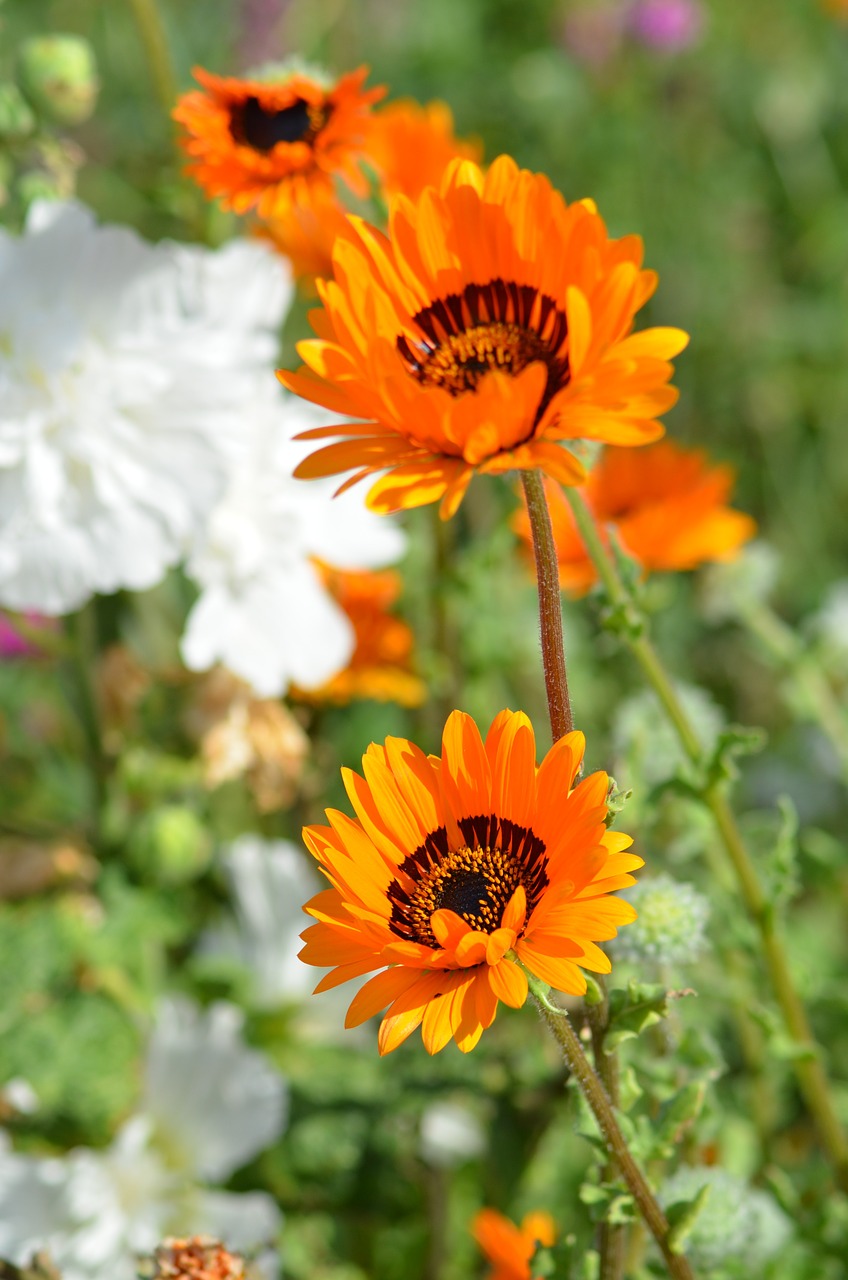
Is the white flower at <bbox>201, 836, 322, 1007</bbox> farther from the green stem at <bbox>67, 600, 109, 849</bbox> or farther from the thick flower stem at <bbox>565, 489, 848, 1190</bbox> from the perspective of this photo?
the thick flower stem at <bbox>565, 489, 848, 1190</bbox>

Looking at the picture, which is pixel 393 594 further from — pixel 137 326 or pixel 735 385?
pixel 735 385

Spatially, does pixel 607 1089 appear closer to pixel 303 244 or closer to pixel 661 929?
pixel 661 929

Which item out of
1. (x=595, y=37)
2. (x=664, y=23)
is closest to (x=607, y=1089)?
(x=664, y=23)

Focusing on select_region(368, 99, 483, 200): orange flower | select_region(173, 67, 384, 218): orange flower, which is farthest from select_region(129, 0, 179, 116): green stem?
select_region(173, 67, 384, 218): orange flower

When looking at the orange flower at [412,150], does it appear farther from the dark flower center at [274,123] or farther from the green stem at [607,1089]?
the green stem at [607,1089]

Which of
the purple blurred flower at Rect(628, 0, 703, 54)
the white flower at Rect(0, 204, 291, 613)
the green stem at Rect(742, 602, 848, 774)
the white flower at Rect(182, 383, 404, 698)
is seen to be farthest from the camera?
the purple blurred flower at Rect(628, 0, 703, 54)

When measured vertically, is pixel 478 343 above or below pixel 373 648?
below
